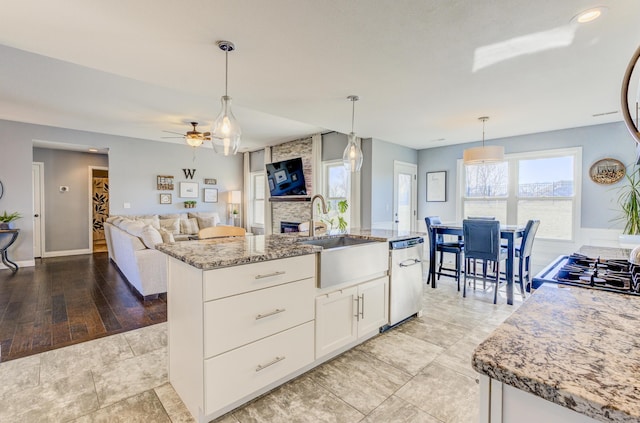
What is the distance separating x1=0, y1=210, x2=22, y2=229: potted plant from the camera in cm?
505

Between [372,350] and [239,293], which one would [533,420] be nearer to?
[239,293]

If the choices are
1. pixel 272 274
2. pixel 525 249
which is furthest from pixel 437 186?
pixel 272 274

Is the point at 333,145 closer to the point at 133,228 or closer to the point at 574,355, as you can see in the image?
the point at 133,228

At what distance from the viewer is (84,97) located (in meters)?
4.05

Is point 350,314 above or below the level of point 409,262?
below

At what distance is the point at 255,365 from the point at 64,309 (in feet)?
9.50

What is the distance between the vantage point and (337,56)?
2.38m

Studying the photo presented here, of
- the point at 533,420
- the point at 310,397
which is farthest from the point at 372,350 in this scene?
the point at 533,420

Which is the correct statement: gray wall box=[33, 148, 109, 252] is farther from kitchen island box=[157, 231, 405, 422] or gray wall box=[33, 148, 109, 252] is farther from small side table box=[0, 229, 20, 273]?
kitchen island box=[157, 231, 405, 422]

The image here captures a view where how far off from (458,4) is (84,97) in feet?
15.4

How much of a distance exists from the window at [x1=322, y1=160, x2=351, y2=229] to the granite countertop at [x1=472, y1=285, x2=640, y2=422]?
4.85 meters

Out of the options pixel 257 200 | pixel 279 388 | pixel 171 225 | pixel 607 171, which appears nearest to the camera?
pixel 279 388

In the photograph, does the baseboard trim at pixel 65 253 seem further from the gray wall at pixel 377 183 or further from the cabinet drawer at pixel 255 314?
the cabinet drawer at pixel 255 314

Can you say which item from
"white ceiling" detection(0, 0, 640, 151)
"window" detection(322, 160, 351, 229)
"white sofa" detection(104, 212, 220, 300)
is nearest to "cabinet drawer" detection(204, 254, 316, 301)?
"white ceiling" detection(0, 0, 640, 151)
